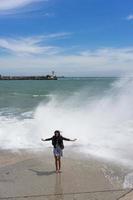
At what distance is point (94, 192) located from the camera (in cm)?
917

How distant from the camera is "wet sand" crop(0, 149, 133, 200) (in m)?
8.98

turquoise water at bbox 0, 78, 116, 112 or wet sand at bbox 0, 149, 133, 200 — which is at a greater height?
wet sand at bbox 0, 149, 133, 200

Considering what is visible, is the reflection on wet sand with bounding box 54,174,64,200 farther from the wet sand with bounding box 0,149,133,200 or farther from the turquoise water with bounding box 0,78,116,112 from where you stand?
the turquoise water with bounding box 0,78,116,112

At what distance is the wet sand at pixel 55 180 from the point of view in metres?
8.98

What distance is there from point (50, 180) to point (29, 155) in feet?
10.2

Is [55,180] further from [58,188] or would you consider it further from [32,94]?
[32,94]

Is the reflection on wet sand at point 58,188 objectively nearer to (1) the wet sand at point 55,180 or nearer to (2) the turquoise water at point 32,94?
(1) the wet sand at point 55,180

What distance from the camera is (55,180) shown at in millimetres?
10156

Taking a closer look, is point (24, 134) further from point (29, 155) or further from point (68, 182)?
point (68, 182)

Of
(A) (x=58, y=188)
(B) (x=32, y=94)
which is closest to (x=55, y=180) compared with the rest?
(A) (x=58, y=188)

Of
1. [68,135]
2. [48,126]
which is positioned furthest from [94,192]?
[48,126]

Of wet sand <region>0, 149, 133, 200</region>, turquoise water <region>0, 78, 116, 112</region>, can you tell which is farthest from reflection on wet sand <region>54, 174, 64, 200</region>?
turquoise water <region>0, 78, 116, 112</region>

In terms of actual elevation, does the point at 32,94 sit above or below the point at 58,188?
below

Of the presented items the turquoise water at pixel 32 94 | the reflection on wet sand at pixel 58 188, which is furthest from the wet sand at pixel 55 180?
the turquoise water at pixel 32 94
